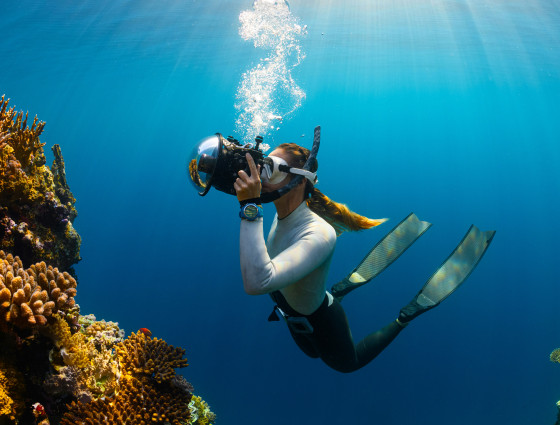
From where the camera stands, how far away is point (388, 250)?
495 cm

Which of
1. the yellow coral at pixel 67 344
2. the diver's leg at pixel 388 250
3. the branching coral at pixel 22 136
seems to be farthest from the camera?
the diver's leg at pixel 388 250

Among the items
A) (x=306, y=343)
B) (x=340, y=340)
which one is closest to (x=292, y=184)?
(x=340, y=340)

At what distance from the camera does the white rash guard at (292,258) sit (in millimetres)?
1958

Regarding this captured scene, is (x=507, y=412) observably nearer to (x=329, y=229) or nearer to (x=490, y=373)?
(x=490, y=373)

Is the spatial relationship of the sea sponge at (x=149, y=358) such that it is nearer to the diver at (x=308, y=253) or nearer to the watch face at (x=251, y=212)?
the diver at (x=308, y=253)

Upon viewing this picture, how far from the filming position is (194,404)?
507 centimetres

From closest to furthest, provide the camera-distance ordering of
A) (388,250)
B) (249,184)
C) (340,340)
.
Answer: (249,184) < (340,340) < (388,250)

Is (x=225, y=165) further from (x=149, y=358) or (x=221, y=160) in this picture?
(x=149, y=358)

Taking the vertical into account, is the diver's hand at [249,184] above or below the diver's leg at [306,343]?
above

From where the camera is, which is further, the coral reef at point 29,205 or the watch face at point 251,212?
the coral reef at point 29,205

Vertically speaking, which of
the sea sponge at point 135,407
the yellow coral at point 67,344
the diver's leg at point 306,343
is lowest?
the sea sponge at point 135,407

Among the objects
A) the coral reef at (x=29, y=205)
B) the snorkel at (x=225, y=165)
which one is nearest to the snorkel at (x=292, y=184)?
the snorkel at (x=225, y=165)

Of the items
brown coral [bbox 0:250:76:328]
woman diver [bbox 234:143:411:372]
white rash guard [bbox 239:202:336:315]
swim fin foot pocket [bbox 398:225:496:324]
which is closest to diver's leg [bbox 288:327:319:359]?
woman diver [bbox 234:143:411:372]

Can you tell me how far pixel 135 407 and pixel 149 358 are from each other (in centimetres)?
41
